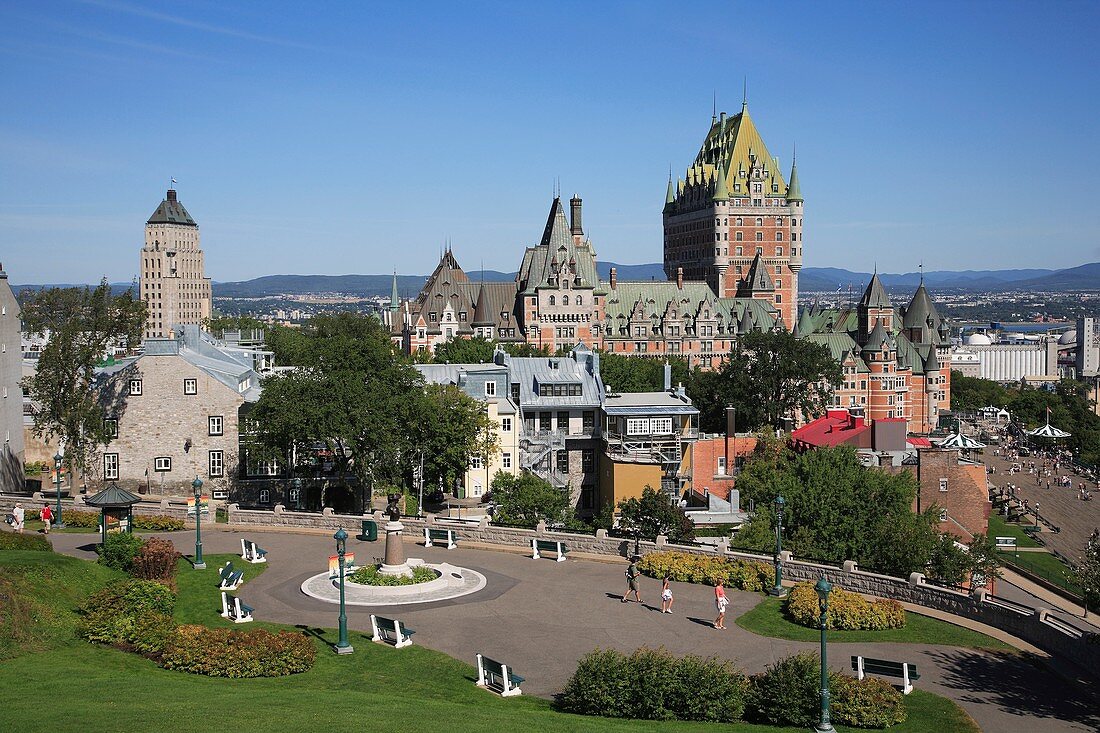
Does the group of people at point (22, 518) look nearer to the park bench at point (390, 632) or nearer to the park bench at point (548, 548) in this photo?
the park bench at point (390, 632)

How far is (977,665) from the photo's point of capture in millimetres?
31688

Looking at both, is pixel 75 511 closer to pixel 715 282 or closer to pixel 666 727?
pixel 666 727

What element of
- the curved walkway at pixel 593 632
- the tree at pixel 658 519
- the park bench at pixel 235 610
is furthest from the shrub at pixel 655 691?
the tree at pixel 658 519

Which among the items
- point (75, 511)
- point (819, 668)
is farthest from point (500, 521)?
point (819, 668)

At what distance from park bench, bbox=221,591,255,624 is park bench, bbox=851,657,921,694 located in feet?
57.4

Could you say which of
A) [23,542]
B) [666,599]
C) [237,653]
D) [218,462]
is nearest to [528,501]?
[218,462]

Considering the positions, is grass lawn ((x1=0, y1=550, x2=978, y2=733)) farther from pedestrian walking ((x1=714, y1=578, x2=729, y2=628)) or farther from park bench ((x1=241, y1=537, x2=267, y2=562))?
park bench ((x1=241, y1=537, x2=267, y2=562))

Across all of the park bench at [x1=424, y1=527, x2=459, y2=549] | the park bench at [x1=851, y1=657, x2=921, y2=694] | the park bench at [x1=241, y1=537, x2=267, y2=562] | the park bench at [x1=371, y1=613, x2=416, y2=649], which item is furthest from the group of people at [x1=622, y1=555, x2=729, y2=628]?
the park bench at [x1=241, y1=537, x2=267, y2=562]

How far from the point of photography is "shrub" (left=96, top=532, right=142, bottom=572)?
125 feet

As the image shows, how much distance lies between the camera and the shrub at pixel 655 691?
1070 inches

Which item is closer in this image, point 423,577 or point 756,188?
point 423,577

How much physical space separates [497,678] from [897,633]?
12.7 m

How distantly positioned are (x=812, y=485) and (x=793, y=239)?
135 meters

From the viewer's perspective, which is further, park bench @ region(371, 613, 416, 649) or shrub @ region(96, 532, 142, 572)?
shrub @ region(96, 532, 142, 572)
